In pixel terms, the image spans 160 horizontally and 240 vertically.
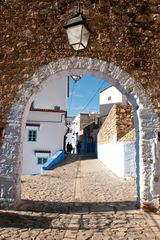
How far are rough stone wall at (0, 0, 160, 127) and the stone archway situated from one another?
0.51 ft

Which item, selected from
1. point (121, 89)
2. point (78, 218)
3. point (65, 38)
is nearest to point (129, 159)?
point (121, 89)

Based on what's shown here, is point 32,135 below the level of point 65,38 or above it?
below

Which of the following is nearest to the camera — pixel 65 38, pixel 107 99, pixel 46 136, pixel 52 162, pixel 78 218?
pixel 78 218

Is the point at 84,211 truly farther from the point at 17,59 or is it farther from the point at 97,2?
the point at 97,2

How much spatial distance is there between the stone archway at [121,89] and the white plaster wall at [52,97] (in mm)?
15735

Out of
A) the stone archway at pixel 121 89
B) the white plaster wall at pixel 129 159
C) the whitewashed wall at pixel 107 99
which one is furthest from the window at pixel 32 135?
the stone archway at pixel 121 89

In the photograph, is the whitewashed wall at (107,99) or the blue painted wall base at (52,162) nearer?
the blue painted wall base at (52,162)

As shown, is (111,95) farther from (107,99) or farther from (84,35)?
(84,35)

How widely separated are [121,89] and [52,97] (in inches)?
645

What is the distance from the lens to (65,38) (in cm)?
635

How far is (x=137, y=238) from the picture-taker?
4.46 m

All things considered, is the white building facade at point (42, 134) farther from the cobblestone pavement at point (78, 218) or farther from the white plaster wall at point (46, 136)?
the cobblestone pavement at point (78, 218)

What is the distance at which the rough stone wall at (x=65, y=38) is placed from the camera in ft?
20.8

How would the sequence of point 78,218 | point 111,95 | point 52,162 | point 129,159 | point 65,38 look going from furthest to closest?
Result: point 111,95, point 52,162, point 129,159, point 65,38, point 78,218
